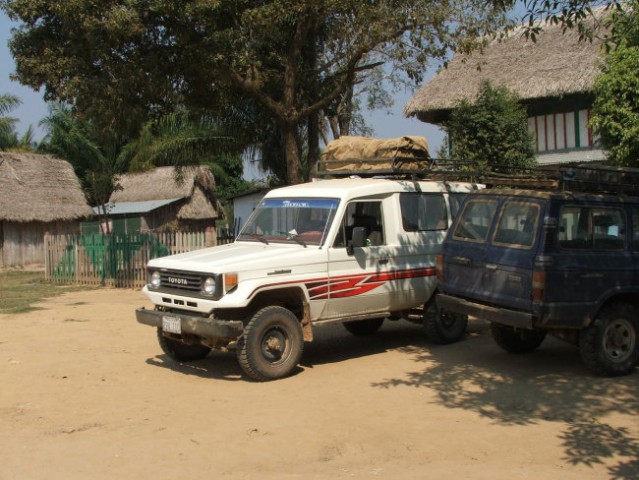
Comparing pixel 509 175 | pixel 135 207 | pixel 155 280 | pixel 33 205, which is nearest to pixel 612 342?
pixel 509 175

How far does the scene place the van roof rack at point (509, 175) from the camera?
8.27m

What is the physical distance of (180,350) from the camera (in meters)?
9.09

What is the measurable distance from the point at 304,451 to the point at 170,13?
11430mm

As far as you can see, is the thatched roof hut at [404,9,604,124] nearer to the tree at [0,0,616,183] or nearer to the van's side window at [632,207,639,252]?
the tree at [0,0,616,183]

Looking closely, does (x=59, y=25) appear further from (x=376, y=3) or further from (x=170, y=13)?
(x=376, y=3)

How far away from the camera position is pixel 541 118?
19234 mm

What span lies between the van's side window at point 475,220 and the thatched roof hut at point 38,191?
24680mm

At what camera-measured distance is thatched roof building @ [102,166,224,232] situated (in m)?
35.2

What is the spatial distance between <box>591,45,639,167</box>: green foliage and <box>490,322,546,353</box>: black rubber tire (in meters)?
5.19

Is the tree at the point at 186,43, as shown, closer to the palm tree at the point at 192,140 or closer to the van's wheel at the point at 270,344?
the palm tree at the point at 192,140

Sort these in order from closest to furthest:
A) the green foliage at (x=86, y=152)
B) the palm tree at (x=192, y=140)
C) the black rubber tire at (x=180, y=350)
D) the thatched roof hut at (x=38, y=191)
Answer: the black rubber tire at (x=180, y=350)
the palm tree at (x=192, y=140)
the thatched roof hut at (x=38, y=191)
the green foliage at (x=86, y=152)

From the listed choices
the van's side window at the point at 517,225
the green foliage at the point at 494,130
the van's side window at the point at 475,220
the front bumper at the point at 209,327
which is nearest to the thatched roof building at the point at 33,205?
the green foliage at the point at 494,130

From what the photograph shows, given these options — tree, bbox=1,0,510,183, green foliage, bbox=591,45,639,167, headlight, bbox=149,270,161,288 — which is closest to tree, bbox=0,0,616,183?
tree, bbox=1,0,510,183

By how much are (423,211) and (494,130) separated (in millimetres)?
8981
